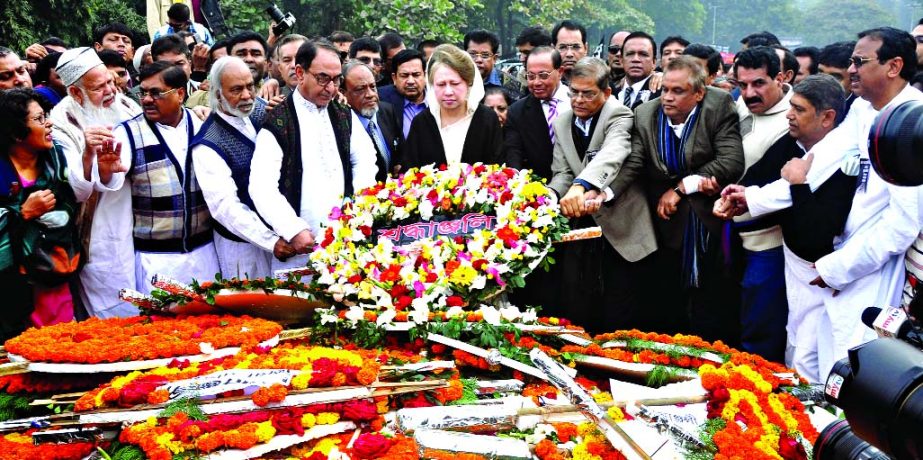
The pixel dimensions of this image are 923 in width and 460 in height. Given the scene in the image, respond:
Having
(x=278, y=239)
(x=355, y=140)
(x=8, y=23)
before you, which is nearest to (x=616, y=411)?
(x=278, y=239)

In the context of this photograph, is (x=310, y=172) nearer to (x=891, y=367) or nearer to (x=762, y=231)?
(x=762, y=231)

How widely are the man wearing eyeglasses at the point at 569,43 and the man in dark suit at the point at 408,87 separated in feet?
5.82

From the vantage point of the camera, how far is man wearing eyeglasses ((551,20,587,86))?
8141 millimetres

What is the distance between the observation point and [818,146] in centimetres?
518

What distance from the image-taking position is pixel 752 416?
3.24 meters

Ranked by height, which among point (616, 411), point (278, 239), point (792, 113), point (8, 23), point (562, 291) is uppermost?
point (8, 23)

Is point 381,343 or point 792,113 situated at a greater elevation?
point 792,113

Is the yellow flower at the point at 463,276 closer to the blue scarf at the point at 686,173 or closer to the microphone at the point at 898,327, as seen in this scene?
A: the blue scarf at the point at 686,173

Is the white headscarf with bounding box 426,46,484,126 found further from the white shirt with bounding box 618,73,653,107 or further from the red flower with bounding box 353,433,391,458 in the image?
the red flower with bounding box 353,433,391,458

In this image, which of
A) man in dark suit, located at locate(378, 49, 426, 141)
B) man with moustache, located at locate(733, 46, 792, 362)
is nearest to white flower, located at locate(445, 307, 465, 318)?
man with moustache, located at locate(733, 46, 792, 362)

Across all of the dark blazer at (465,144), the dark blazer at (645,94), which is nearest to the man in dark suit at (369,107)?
the dark blazer at (465,144)

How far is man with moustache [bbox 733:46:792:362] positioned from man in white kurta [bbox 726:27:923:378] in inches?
11.7

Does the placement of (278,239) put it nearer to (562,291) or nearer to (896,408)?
(562,291)

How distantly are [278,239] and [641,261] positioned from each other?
2713 millimetres
